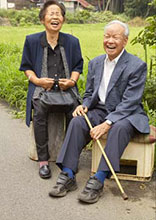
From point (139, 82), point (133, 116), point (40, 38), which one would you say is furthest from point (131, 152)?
point (40, 38)

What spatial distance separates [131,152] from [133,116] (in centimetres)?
34

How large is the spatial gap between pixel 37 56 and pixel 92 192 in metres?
1.58

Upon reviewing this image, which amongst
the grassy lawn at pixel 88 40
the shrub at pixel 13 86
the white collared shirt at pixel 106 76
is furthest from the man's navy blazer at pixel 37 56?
the shrub at pixel 13 86

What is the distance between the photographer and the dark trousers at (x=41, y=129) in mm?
4344

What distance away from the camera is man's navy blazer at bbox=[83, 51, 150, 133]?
3978 millimetres

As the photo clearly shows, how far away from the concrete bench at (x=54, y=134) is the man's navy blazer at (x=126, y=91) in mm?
595

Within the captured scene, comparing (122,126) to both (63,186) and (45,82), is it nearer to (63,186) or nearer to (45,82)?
(63,186)

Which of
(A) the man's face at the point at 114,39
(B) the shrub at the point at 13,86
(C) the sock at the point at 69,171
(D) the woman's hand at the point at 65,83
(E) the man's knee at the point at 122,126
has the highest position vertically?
(A) the man's face at the point at 114,39

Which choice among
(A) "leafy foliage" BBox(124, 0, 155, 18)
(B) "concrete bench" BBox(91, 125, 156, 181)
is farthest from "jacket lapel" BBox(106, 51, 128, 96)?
(A) "leafy foliage" BBox(124, 0, 155, 18)

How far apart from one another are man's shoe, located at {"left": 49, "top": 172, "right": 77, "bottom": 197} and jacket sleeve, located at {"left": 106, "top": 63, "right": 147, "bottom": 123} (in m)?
0.66

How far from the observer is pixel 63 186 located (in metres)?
3.83

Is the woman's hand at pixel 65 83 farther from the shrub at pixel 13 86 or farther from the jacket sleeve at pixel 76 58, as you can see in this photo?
the shrub at pixel 13 86

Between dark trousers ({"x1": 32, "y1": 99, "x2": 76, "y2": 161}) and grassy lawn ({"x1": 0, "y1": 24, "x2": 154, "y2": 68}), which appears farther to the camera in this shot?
grassy lawn ({"x1": 0, "y1": 24, "x2": 154, "y2": 68})

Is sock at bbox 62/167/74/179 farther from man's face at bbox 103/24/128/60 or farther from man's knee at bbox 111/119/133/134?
man's face at bbox 103/24/128/60
